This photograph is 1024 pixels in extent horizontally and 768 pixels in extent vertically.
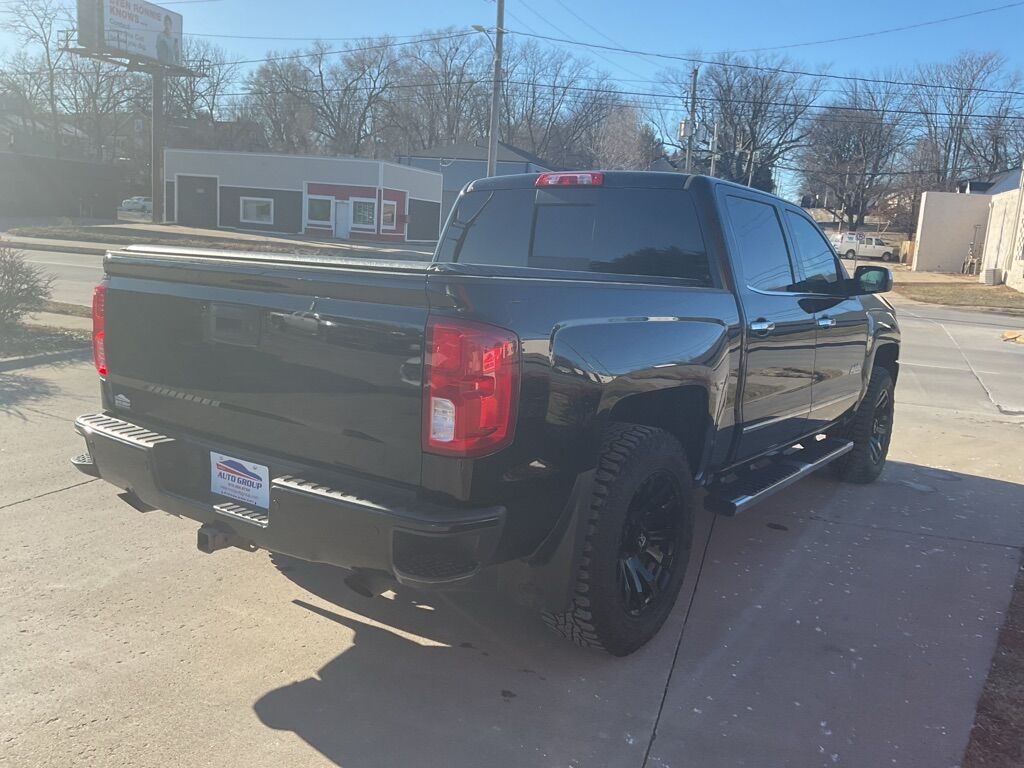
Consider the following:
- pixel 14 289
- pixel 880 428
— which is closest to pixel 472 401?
pixel 880 428

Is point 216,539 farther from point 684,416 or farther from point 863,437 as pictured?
point 863,437

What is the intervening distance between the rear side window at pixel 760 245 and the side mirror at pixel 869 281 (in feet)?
2.70

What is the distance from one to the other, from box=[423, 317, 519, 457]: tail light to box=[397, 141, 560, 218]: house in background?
5538 centimetres

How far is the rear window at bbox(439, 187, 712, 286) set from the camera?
4289 mm

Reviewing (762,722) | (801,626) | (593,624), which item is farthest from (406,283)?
(801,626)

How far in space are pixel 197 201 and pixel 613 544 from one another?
156 feet

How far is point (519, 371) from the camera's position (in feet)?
8.91

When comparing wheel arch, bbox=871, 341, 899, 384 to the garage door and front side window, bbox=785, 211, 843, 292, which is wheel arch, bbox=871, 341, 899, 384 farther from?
the garage door

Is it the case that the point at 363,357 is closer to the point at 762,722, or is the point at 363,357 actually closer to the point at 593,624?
the point at 593,624

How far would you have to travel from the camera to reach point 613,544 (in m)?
3.17

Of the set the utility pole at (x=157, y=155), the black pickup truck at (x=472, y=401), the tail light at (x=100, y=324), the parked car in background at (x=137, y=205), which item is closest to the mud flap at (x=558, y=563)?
the black pickup truck at (x=472, y=401)

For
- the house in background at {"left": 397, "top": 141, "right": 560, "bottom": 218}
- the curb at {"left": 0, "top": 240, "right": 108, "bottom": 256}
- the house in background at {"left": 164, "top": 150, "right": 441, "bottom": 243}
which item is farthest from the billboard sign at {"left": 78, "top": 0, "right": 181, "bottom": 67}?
the curb at {"left": 0, "top": 240, "right": 108, "bottom": 256}

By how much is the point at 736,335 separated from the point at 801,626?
1.40m

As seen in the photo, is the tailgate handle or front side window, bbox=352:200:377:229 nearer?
the tailgate handle
